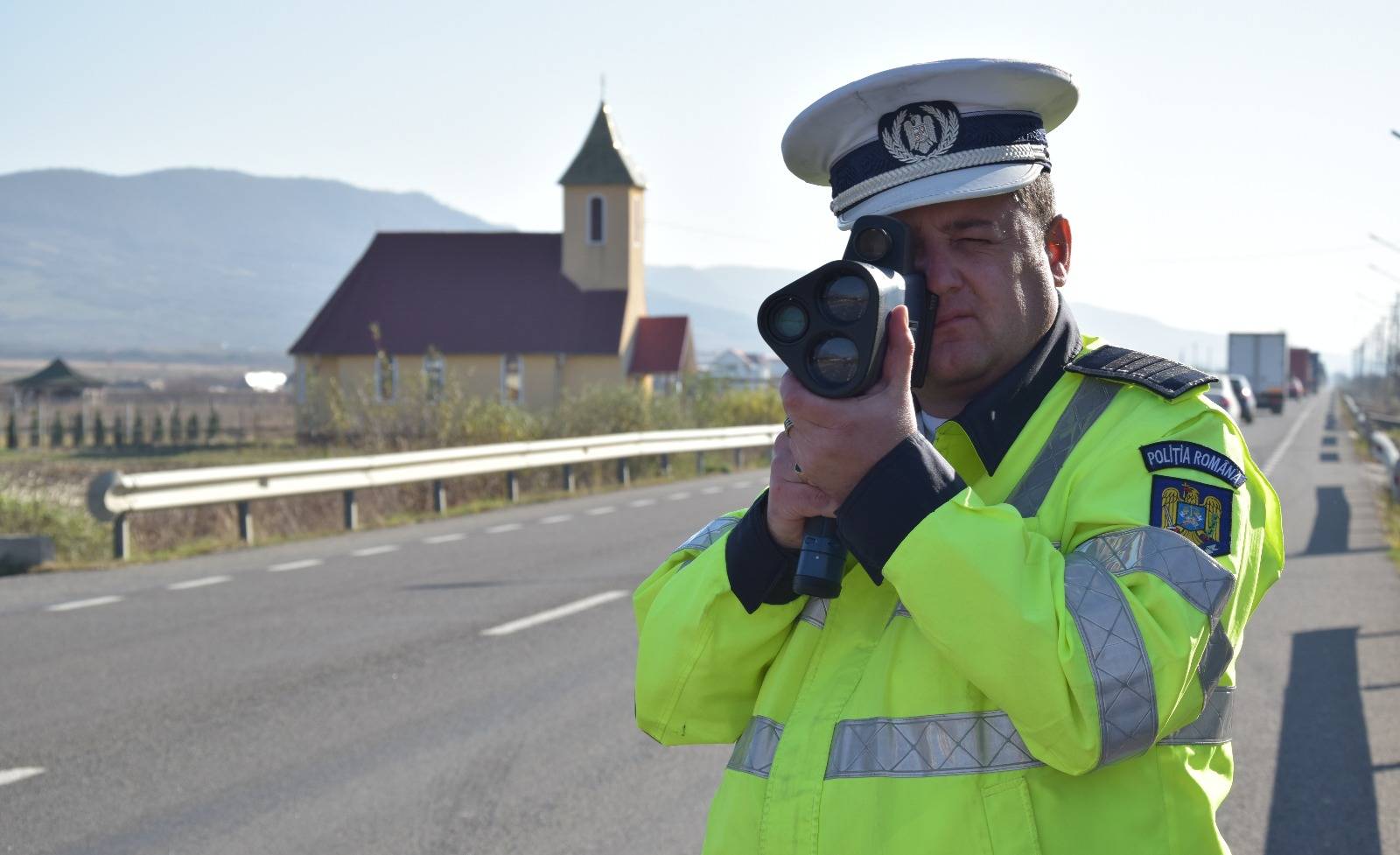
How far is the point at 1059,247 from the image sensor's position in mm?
2307

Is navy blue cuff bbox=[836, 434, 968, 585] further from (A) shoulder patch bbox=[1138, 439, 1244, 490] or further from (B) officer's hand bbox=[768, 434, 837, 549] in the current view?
(A) shoulder patch bbox=[1138, 439, 1244, 490]

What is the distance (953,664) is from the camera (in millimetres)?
1857

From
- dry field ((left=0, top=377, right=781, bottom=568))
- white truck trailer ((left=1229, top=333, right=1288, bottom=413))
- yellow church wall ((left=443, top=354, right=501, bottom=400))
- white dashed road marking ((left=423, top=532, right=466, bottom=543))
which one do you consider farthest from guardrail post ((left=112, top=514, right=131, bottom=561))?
white truck trailer ((left=1229, top=333, right=1288, bottom=413))

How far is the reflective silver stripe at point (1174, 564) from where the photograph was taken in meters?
1.84

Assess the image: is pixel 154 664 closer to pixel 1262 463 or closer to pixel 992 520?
pixel 992 520

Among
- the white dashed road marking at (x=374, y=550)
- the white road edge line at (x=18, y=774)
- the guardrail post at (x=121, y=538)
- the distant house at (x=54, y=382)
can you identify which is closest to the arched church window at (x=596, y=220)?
the distant house at (x=54, y=382)

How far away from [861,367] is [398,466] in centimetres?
1646

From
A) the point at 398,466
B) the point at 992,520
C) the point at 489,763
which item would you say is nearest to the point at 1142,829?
the point at 992,520

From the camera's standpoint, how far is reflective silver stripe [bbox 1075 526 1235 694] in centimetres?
184

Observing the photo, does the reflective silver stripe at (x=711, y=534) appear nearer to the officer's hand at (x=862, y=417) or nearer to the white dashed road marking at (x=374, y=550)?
the officer's hand at (x=862, y=417)

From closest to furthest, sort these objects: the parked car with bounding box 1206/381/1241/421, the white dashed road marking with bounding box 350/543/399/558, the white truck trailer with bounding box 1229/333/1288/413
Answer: the parked car with bounding box 1206/381/1241/421, the white dashed road marking with bounding box 350/543/399/558, the white truck trailer with bounding box 1229/333/1288/413

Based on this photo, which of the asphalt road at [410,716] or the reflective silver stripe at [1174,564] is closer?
the reflective silver stripe at [1174,564]

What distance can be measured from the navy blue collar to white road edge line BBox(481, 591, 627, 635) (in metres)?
7.58

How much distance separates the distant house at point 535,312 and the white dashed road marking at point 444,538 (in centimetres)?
3834
